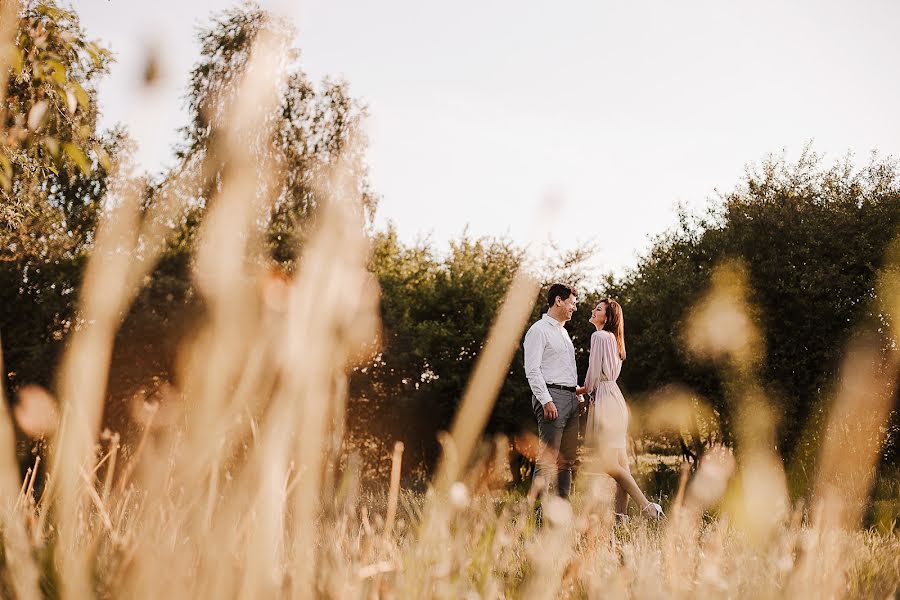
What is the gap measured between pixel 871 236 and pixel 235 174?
520 inches

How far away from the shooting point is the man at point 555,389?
19.7ft

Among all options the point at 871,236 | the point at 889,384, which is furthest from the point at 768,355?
the point at 871,236

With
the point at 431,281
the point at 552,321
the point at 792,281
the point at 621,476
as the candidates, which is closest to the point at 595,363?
the point at 552,321

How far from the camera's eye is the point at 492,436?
13.1 metres

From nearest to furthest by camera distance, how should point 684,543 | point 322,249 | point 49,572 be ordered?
point 49,572 < point 684,543 < point 322,249

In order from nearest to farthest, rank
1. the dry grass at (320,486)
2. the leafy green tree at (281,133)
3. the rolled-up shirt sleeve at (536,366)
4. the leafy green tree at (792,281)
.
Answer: the dry grass at (320,486)
the rolled-up shirt sleeve at (536,366)
the leafy green tree at (792,281)
the leafy green tree at (281,133)

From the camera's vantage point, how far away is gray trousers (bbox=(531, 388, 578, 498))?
600cm

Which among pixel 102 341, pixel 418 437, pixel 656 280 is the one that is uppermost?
pixel 656 280

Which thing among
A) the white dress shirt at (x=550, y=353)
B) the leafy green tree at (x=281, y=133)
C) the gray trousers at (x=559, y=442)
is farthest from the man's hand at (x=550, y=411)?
the leafy green tree at (x=281, y=133)

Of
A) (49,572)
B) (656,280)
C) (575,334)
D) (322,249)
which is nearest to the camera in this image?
(49,572)

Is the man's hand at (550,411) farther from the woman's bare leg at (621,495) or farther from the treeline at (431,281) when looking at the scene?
the treeline at (431,281)

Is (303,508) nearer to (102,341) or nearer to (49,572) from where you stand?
(49,572)

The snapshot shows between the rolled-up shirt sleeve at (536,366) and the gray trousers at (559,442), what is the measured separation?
0.12m

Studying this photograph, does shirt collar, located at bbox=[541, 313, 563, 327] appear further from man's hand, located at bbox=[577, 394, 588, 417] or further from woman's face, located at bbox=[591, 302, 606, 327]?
man's hand, located at bbox=[577, 394, 588, 417]
